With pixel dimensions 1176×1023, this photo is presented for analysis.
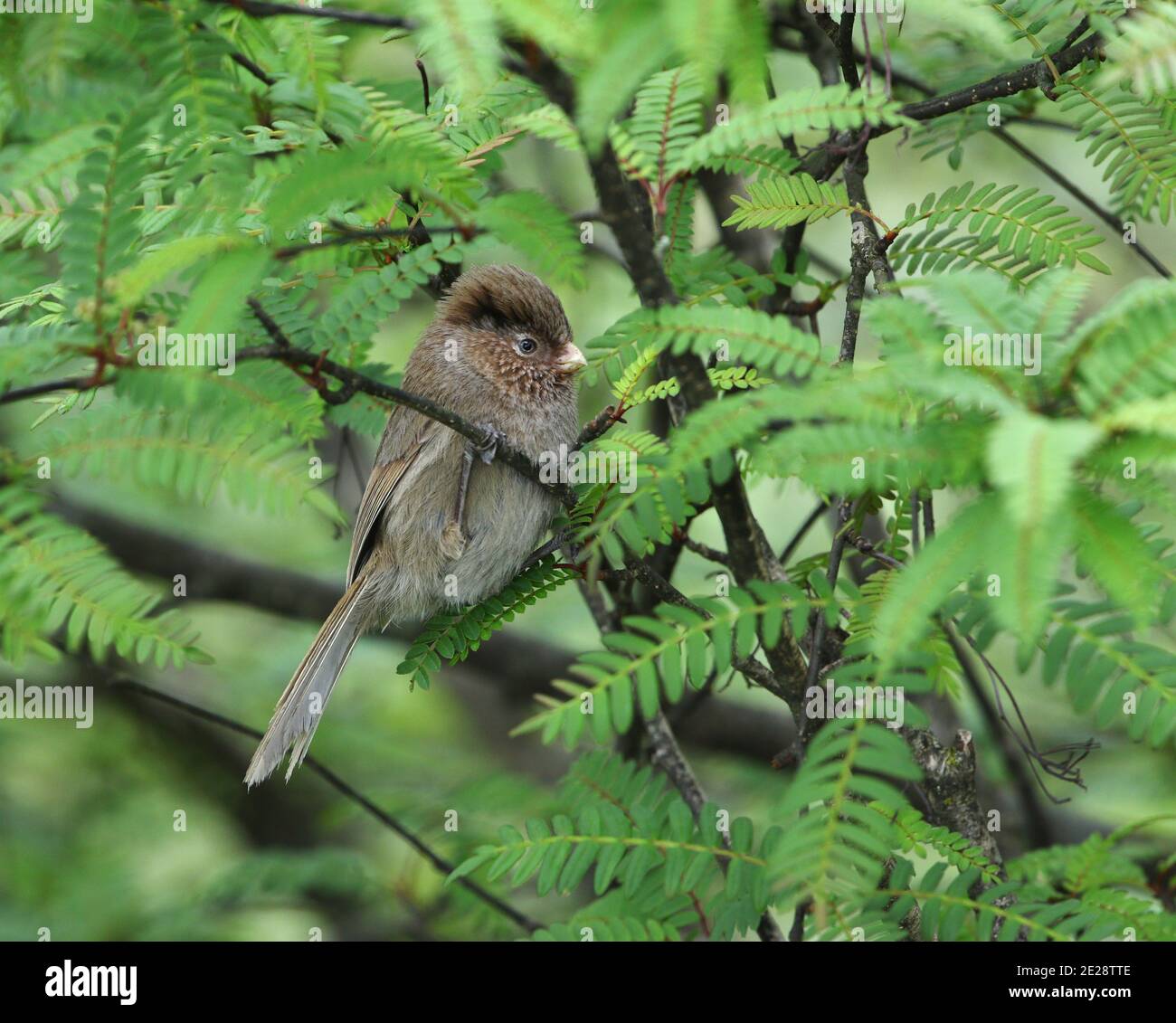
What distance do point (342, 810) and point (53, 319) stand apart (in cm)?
309

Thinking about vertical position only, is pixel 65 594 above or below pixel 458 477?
below

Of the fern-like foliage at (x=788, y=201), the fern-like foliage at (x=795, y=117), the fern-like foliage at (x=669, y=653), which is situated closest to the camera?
the fern-like foliage at (x=669, y=653)

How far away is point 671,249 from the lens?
3777mm

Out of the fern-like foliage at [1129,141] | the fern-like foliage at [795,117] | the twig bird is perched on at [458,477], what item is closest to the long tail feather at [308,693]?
the twig bird is perched on at [458,477]

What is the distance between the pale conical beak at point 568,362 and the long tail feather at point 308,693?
1.11 m

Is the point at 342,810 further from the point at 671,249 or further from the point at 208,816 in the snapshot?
the point at 671,249

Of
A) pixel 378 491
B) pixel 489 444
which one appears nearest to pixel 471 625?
Result: pixel 489 444

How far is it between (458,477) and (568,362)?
647 millimetres

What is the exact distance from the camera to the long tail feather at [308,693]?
12.7ft

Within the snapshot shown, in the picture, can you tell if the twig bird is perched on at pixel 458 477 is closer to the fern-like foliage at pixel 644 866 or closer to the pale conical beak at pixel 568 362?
the pale conical beak at pixel 568 362

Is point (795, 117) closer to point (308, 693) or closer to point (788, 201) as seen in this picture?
point (788, 201)

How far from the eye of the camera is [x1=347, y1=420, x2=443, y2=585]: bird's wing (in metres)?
4.47

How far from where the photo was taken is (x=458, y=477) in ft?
14.6
